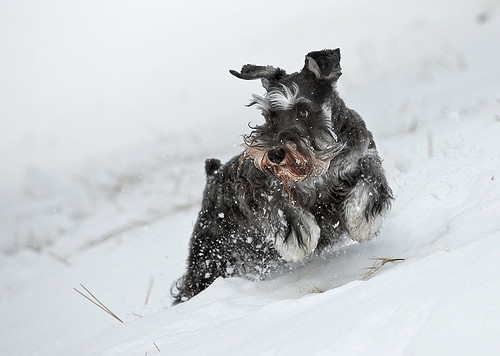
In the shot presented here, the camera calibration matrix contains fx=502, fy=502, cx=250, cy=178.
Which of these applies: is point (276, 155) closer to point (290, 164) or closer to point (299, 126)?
point (290, 164)

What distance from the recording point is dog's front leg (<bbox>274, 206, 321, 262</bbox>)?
3.90 m

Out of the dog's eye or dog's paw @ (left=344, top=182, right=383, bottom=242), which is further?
dog's paw @ (left=344, top=182, right=383, bottom=242)

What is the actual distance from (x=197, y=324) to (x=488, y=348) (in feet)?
5.83

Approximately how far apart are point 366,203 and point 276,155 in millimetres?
911

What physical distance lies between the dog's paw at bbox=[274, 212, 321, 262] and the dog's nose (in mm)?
725

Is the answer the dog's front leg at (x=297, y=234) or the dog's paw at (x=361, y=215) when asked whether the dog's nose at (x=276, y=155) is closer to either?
the dog's front leg at (x=297, y=234)

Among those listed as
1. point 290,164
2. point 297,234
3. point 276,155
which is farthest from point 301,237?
point 276,155

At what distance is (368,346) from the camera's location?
1.54 m

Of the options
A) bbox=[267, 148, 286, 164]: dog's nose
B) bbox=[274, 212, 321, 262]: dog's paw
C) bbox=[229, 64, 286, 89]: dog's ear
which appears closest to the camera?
bbox=[267, 148, 286, 164]: dog's nose

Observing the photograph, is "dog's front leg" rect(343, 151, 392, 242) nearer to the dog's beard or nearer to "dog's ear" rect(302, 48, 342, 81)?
the dog's beard

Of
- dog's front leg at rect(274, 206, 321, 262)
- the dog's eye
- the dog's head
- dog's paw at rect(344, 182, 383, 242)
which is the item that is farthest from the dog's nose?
dog's paw at rect(344, 182, 383, 242)

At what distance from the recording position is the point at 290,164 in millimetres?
3422

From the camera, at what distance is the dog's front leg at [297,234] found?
12.8 feet

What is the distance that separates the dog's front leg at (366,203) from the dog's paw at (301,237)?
0.28 m
